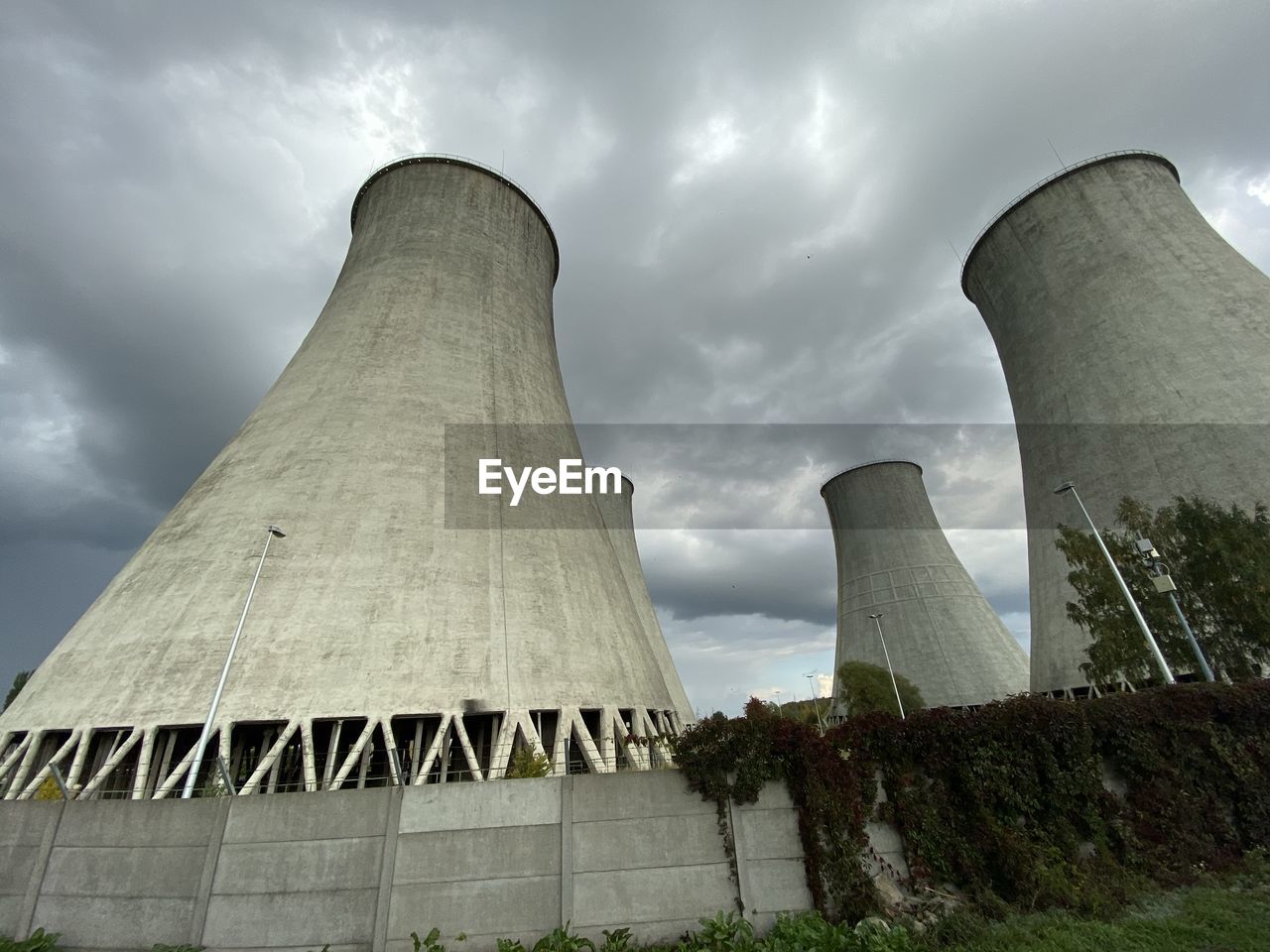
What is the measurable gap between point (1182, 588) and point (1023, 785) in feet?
36.1

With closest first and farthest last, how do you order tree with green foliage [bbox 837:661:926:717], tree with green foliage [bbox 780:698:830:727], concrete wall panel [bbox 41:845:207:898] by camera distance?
concrete wall panel [bbox 41:845:207:898] → tree with green foliage [bbox 780:698:830:727] → tree with green foliage [bbox 837:661:926:717]

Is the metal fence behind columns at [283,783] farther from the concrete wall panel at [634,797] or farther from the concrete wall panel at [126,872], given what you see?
the concrete wall panel at [126,872]

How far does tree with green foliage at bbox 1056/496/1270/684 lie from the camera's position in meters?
12.2

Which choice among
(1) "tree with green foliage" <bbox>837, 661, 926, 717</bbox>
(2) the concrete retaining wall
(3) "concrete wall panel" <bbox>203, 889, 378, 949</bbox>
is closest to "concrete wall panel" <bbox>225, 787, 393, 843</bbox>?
(2) the concrete retaining wall

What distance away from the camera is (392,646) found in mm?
10758

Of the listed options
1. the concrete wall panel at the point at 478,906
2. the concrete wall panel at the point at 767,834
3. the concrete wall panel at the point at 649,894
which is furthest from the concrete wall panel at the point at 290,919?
the concrete wall panel at the point at 767,834

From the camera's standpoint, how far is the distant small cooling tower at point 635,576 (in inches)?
953

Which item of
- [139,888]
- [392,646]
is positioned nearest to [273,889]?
[139,888]

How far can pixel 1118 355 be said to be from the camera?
57.4 feet

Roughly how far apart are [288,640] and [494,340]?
10.2 m

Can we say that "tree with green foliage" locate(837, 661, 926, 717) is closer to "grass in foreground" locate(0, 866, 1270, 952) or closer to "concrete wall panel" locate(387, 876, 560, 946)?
"grass in foreground" locate(0, 866, 1270, 952)

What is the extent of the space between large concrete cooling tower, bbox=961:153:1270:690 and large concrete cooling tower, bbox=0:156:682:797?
50.3ft

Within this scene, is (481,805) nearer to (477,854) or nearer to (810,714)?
(477,854)

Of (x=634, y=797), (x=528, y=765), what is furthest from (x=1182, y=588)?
(x=528, y=765)
